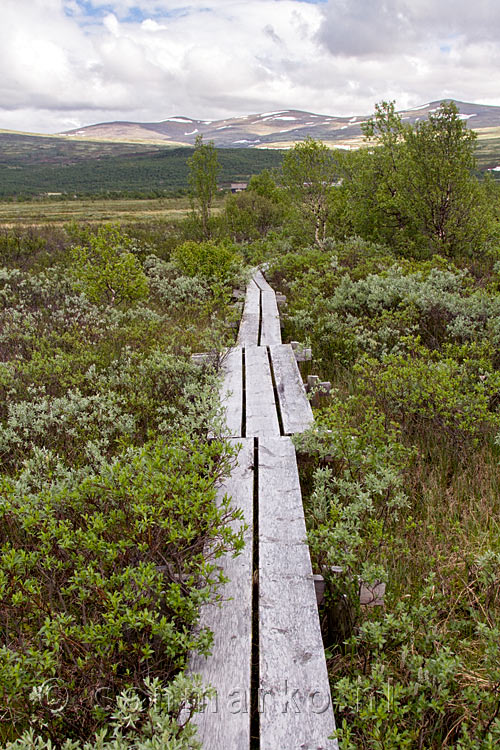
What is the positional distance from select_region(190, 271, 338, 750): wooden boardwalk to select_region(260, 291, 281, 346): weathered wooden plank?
3.28 meters

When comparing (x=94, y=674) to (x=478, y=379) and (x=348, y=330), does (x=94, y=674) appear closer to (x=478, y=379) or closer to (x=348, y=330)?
(x=478, y=379)

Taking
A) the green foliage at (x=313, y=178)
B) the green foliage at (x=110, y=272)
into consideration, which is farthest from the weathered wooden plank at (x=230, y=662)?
the green foliage at (x=313, y=178)

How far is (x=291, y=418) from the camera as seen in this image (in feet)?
15.4

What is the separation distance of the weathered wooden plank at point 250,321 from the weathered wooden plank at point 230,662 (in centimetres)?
474

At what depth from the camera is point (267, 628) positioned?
2.35 meters

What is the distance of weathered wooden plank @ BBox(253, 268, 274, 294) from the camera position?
37.9 feet

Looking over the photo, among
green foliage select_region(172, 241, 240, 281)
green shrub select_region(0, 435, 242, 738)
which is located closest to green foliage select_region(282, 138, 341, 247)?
green foliage select_region(172, 241, 240, 281)

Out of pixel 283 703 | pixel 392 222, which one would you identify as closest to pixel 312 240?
pixel 392 222

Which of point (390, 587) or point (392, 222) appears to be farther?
point (392, 222)

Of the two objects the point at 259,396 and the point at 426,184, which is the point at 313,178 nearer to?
the point at 426,184

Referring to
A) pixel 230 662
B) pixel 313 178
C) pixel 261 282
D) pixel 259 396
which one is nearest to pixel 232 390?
pixel 259 396

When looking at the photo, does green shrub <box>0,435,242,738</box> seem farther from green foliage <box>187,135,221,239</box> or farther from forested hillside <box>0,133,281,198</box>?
forested hillside <box>0,133,281,198</box>

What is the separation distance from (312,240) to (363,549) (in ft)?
51.6

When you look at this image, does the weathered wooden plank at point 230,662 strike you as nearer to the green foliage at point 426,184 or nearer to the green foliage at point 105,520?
the green foliage at point 105,520
